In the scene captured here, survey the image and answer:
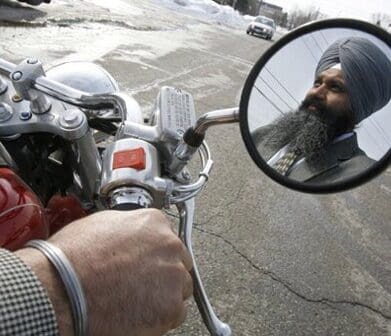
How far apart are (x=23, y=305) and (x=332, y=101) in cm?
69

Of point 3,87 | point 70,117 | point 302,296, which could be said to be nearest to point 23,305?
point 70,117

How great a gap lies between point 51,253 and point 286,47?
0.65 metres

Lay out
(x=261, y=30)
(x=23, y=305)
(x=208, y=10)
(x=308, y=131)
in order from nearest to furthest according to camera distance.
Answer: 1. (x=23, y=305)
2. (x=308, y=131)
3. (x=261, y=30)
4. (x=208, y=10)

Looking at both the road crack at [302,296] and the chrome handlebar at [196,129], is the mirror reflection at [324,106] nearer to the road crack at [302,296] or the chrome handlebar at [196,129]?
the chrome handlebar at [196,129]

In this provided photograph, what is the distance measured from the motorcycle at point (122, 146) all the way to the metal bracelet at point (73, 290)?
0.25 metres

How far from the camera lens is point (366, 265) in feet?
12.1

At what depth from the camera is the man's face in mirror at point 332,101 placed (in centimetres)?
99

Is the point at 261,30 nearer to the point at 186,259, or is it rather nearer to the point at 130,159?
the point at 130,159

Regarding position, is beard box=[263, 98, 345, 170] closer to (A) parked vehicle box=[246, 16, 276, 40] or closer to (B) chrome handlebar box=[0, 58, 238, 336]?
(B) chrome handlebar box=[0, 58, 238, 336]

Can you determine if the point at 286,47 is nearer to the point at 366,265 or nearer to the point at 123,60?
the point at 366,265

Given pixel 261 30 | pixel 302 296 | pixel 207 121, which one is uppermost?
pixel 207 121

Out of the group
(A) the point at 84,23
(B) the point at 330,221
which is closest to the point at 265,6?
(A) the point at 84,23

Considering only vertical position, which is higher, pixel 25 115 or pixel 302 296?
pixel 25 115

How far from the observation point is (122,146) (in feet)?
3.72
